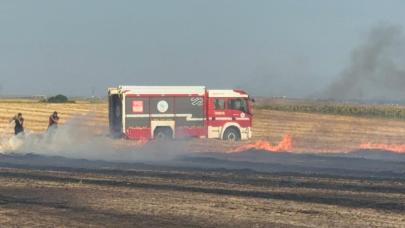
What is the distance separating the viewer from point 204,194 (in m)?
17.9

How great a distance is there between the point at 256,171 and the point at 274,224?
12.5m

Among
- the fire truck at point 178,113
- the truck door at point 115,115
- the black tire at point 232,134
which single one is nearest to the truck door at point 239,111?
the fire truck at point 178,113

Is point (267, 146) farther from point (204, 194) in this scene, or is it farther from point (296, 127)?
point (204, 194)

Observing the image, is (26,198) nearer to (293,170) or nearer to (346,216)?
(346,216)

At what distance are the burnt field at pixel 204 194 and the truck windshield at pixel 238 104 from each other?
46.3 ft

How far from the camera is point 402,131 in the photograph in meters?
50.2

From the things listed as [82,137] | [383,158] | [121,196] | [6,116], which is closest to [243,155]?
[383,158]

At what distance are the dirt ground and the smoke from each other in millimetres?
10868

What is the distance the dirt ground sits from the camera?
13.5m

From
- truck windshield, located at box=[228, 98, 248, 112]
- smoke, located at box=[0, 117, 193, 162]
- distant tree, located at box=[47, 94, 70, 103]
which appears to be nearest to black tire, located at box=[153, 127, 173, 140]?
smoke, located at box=[0, 117, 193, 162]

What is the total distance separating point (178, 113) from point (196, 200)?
26.2m

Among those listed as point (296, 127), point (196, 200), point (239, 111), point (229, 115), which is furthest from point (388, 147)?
point (196, 200)

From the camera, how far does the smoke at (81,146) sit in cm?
3556

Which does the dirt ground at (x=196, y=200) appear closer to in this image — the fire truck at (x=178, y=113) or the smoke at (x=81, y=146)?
the smoke at (x=81, y=146)
